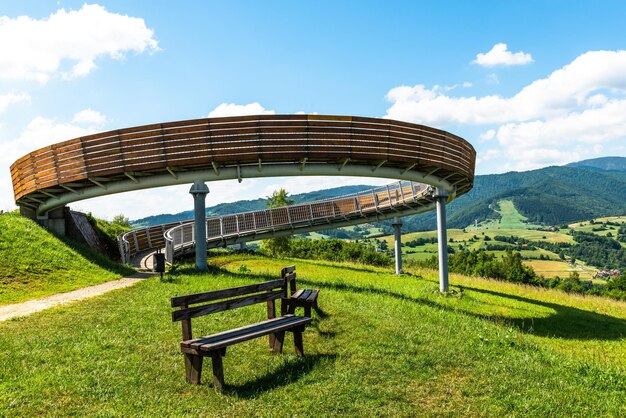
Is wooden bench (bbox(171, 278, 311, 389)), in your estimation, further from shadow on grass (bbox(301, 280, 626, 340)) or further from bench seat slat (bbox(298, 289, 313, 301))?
shadow on grass (bbox(301, 280, 626, 340))

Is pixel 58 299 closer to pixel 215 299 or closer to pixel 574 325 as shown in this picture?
pixel 215 299

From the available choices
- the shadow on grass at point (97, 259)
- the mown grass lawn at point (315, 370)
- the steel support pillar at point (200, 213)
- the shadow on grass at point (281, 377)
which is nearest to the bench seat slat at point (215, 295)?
the mown grass lawn at point (315, 370)

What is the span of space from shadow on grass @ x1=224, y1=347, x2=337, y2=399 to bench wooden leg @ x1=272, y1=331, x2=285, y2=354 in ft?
1.40

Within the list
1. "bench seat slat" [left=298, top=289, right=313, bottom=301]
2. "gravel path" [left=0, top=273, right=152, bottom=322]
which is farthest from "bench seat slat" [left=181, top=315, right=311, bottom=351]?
"gravel path" [left=0, top=273, right=152, bottom=322]

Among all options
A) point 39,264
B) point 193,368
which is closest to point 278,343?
point 193,368

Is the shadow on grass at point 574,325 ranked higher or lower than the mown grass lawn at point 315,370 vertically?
lower

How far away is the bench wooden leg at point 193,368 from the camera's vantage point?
6.49 meters

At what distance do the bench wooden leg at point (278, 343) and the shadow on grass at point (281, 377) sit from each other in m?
0.43

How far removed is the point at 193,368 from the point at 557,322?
45.2 feet

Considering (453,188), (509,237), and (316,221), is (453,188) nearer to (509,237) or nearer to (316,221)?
(316,221)

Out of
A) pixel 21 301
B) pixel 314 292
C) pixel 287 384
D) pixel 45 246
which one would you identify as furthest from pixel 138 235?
pixel 287 384

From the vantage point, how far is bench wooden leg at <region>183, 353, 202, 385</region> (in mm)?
6492

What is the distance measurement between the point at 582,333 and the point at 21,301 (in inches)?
651

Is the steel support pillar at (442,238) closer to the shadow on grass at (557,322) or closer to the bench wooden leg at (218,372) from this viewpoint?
the shadow on grass at (557,322)
